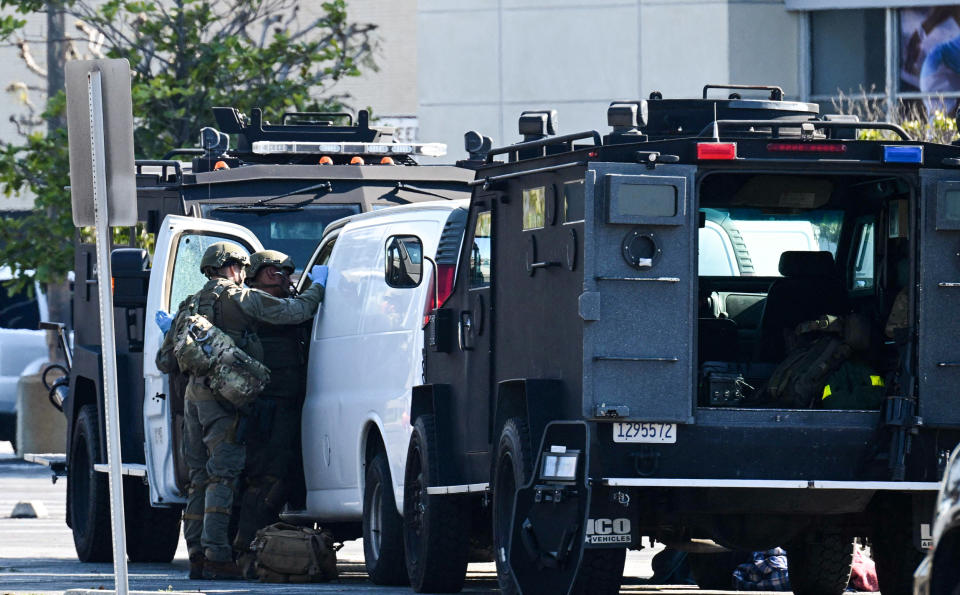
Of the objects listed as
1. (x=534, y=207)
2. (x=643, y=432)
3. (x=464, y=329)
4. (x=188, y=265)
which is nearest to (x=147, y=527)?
(x=188, y=265)

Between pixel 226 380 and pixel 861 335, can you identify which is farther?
pixel 226 380

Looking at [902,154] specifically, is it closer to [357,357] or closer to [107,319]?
[107,319]

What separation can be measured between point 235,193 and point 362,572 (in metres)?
2.73

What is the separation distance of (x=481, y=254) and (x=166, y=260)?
2.86 metres

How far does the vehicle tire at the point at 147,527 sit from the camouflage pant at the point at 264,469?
1658mm

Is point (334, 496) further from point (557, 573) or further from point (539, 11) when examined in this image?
point (539, 11)

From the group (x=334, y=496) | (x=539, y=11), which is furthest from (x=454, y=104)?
(x=334, y=496)

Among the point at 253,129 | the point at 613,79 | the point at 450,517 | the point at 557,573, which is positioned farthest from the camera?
the point at 613,79

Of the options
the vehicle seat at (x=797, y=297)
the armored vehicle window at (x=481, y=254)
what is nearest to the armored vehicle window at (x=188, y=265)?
the armored vehicle window at (x=481, y=254)

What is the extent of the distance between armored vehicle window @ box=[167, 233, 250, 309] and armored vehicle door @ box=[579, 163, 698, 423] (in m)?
4.46

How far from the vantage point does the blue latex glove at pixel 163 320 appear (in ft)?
40.0

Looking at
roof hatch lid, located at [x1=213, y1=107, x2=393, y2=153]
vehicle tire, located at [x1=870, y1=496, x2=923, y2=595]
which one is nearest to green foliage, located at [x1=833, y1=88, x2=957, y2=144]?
roof hatch lid, located at [x1=213, y1=107, x2=393, y2=153]

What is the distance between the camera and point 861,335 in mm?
9273

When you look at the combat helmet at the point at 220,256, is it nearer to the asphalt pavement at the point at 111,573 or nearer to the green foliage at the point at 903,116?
the asphalt pavement at the point at 111,573
